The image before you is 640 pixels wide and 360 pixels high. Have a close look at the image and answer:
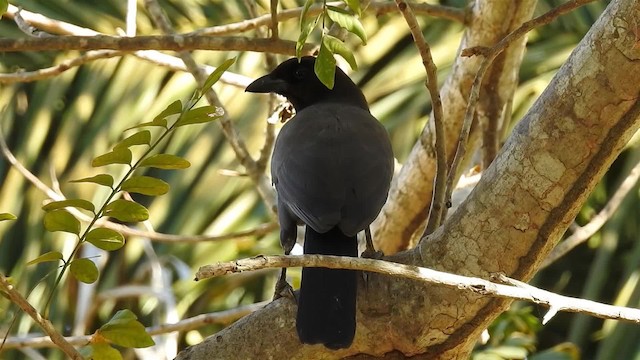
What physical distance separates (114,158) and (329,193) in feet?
2.76

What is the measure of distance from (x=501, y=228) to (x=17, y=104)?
12.4ft

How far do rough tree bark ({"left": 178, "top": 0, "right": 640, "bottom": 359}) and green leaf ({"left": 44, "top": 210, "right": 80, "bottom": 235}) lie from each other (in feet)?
1.92

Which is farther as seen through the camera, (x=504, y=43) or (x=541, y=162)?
(x=504, y=43)

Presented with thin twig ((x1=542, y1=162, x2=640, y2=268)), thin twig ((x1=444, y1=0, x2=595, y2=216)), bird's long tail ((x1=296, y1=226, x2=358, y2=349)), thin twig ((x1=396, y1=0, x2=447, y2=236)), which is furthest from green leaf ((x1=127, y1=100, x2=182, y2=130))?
thin twig ((x1=542, y1=162, x2=640, y2=268))

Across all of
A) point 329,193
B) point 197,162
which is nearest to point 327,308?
point 329,193

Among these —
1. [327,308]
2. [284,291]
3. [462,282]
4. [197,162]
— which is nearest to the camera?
[462,282]

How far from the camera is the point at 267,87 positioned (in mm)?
3416

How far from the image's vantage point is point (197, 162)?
5184mm

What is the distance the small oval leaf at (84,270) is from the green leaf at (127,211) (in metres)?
0.10

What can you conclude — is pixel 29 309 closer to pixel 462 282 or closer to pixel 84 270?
pixel 84 270

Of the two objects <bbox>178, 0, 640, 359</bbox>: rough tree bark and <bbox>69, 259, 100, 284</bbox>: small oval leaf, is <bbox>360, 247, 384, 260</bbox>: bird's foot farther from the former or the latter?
<bbox>69, 259, 100, 284</bbox>: small oval leaf

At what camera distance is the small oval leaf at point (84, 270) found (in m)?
1.86

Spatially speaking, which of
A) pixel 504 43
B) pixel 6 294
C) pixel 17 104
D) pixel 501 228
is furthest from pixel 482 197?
pixel 17 104

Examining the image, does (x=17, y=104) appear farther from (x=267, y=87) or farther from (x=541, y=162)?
(x=541, y=162)
